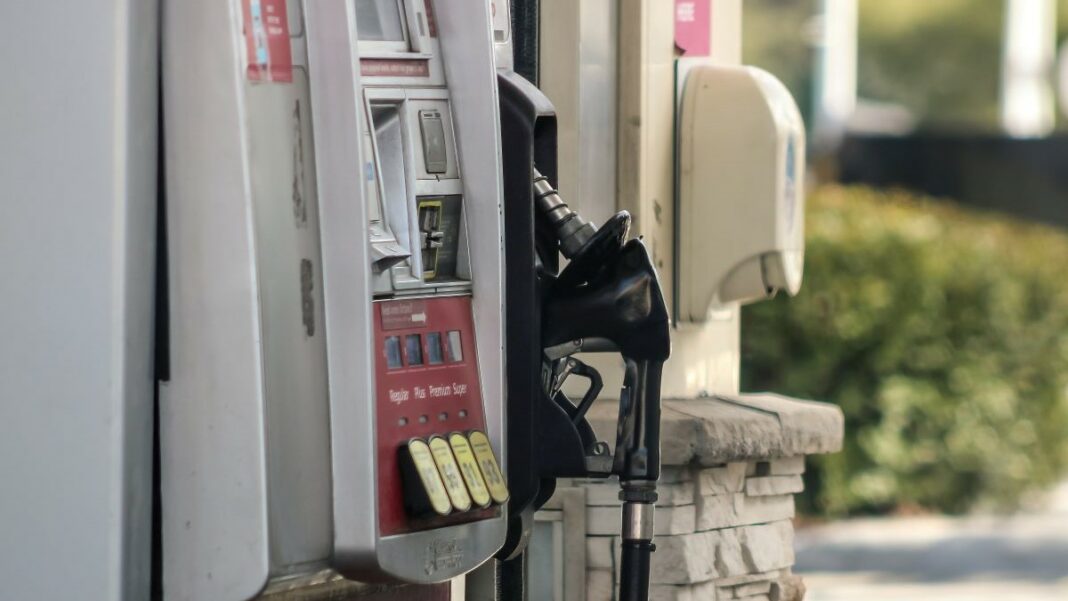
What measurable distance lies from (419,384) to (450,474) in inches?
6.6

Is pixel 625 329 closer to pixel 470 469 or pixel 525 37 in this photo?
pixel 470 469

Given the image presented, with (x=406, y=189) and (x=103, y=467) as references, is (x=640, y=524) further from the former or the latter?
(x=103, y=467)

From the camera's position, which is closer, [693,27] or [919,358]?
[693,27]

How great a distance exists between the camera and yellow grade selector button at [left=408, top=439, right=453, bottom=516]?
295 centimetres

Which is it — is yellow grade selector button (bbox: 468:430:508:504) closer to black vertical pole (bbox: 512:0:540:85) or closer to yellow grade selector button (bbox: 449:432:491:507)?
yellow grade selector button (bbox: 449:432:491:507)

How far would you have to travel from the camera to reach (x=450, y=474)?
119 inches

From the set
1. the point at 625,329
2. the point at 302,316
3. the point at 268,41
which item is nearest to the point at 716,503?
the point at 625,329

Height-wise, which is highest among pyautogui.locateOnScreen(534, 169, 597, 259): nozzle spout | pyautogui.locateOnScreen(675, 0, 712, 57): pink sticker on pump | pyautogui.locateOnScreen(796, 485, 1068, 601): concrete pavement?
pyautogui.locateOnScreen(675, 0, 712, 57): pink sticker on pump

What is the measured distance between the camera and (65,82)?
2.79 meters

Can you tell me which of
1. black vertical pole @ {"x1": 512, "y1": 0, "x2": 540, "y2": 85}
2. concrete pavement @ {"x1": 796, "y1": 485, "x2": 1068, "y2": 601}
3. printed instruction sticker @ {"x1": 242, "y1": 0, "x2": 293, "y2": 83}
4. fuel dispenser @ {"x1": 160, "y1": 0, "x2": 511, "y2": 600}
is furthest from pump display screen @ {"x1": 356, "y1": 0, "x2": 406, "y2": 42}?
concrete pavement @ {"x1": 796, "y1": 485, "x2": 1068, "y2": 601}

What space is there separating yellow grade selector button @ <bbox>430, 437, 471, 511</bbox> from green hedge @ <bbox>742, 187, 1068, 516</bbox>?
675cm

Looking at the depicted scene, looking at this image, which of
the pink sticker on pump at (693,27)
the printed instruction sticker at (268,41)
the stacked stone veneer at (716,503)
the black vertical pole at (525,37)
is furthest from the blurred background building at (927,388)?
the printed instruction sticker at (268,41)

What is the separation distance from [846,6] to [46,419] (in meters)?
25.6

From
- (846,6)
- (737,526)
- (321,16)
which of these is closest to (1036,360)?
(737,526)
